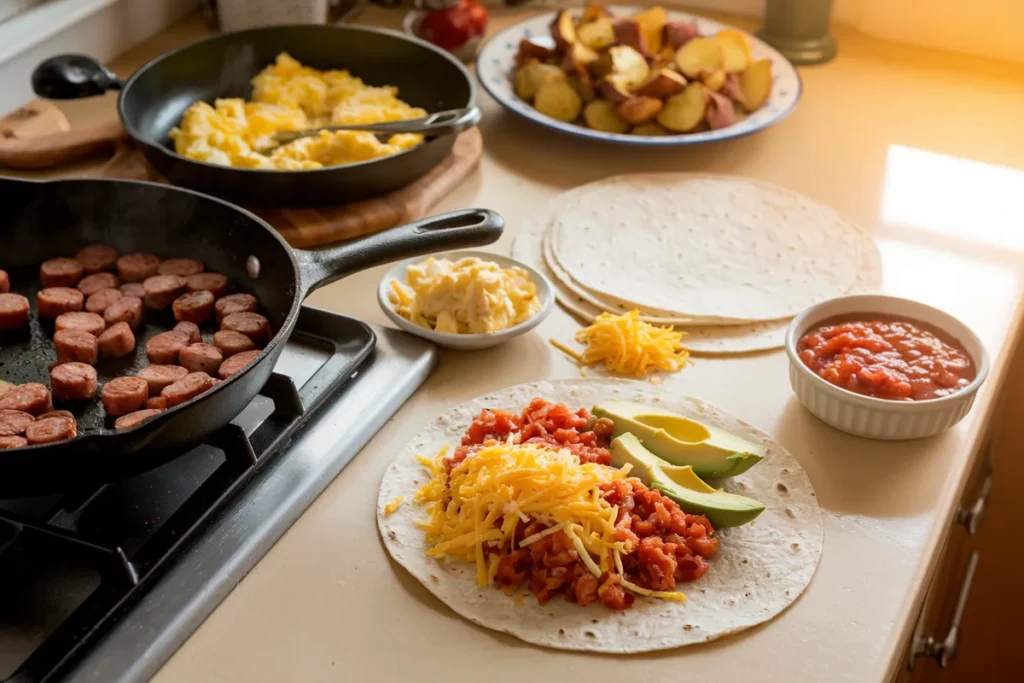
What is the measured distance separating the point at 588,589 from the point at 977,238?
122cm

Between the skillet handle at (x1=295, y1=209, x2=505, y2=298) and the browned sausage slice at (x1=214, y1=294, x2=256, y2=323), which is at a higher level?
the skillet handle at (x1=295, y1=209, x2=505, y2=298)

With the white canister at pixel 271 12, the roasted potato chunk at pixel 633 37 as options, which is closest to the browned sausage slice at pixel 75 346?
the white canister at pixel 271 12

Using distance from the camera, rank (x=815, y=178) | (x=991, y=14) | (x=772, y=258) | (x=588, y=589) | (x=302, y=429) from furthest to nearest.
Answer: (x=991, y=14), (x=815, y=178), (x=772, y=258), (x=302, y=429), (x=588, y=589)

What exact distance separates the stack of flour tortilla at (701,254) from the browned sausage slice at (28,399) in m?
0.83

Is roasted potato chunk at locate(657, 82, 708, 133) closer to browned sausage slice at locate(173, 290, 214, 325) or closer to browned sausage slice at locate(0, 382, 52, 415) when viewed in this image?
browned sausage slice at locate(173, 290, 214, 325)

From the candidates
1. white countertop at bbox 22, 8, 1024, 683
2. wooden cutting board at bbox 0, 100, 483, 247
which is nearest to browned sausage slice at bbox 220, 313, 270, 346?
white countertop at bbox 22, 8, 1024, 683

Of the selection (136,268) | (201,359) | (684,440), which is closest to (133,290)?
(136,268)

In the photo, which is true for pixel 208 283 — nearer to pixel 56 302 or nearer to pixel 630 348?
pixel 56 302

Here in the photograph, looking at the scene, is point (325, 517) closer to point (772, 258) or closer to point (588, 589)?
point (588, 589)

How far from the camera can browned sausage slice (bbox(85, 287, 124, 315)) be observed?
160cm

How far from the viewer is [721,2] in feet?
9.70

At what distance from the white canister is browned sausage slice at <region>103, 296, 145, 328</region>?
3.76 feet

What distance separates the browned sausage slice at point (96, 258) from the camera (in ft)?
5.54

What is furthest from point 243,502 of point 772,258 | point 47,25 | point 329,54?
point 47,25
